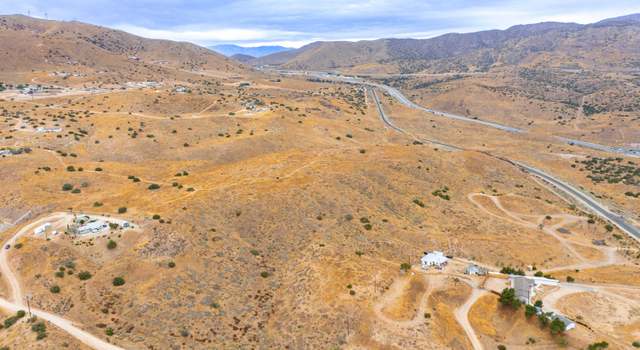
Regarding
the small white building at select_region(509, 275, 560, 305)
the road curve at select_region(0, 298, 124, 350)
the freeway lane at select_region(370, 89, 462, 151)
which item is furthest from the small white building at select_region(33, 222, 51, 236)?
the freeway lane at select_region(370, 89, 462, 151)

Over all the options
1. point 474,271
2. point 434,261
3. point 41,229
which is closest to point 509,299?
point 474,271

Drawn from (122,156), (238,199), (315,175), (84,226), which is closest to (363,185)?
(315,175)

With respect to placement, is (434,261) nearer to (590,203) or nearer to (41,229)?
(41,229)

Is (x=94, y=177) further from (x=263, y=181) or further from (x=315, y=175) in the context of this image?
(x=315, y=175)

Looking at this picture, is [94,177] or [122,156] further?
[122,156]

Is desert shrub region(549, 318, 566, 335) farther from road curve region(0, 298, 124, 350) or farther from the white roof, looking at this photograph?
road curve region(0, 298, 124, 350)

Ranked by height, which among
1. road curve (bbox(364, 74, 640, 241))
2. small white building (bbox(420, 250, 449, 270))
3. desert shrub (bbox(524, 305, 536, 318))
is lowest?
road curve (bbox(364, 74, 640, 241))

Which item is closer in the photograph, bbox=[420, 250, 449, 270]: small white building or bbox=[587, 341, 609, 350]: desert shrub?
bbox=[587, 341, 609, 350]: desert shrub
